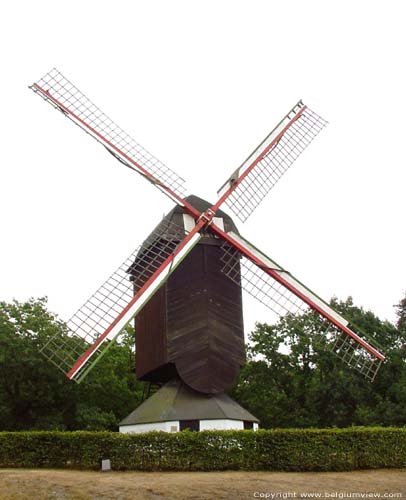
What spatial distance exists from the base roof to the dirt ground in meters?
3.07

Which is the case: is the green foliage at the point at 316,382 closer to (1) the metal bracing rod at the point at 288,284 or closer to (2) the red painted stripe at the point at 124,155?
(1) the metal bracing rod at the point at 288,284

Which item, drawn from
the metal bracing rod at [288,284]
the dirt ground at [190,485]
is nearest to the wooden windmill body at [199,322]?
the metal bracing rod at [288,284]

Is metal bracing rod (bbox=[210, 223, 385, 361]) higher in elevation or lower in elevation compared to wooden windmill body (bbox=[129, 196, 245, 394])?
higher

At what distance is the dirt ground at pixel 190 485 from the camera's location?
14586 mm

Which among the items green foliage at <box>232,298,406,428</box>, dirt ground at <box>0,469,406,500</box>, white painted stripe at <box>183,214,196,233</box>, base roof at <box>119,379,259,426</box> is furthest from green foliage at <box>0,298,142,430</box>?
dirt ground at <box>0,469,406,500</box>

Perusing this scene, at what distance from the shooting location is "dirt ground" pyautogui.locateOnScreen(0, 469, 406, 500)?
14.6 m

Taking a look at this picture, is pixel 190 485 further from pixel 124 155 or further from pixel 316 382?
pixel 316 382

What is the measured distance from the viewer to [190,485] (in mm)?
15516

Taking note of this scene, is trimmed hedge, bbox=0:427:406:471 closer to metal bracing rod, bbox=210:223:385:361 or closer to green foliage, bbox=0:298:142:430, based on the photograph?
metal bracing rod, bbox=210:223:385:361

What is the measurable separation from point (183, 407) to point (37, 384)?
44.3 feet

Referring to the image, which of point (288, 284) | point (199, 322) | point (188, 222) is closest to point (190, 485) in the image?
point (199, 322)

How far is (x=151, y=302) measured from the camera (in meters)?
23.4

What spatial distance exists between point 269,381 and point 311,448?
55.8ft

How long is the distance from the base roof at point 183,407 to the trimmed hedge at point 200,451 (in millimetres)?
1954
